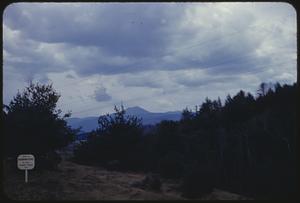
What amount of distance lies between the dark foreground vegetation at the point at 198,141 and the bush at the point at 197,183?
44 mm

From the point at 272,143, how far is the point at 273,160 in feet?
4.91

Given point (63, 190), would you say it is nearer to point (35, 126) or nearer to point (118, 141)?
point (35, 126)

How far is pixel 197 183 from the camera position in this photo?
18547 mm

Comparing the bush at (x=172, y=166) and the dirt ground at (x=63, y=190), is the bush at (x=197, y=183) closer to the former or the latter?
the dirt ground at (x=63, y=190)

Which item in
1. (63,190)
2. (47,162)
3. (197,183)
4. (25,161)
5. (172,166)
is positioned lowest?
(197,183)

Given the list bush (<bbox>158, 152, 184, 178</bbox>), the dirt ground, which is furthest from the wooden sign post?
bush (<bbox>158, 152, 184, 178</bbox>)

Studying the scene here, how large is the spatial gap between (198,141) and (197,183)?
8933 millimetres

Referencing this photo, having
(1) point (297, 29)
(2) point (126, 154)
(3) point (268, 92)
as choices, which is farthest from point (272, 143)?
(1) point (297, 29)

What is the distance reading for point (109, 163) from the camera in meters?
28.2

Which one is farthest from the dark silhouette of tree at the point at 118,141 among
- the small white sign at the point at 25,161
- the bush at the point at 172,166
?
the small white sign at the point at 25,161

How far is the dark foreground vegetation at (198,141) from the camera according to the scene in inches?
730

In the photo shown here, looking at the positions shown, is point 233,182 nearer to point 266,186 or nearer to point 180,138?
Answer: point 266,186

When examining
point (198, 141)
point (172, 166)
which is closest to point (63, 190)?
point (172, 166)

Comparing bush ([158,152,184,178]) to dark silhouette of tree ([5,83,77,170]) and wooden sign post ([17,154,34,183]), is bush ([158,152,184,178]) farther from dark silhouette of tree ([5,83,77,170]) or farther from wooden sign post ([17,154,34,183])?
wooden sign post ([17,154,34,183])
